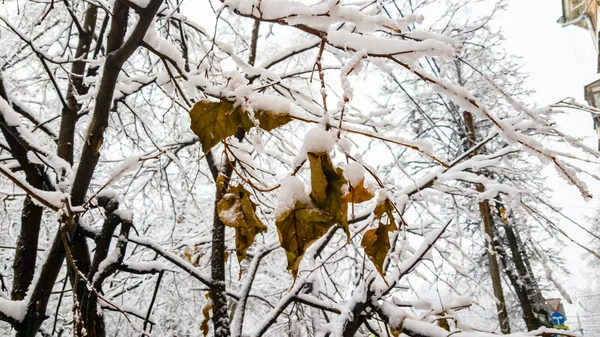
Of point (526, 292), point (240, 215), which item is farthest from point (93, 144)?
point (526, 292)

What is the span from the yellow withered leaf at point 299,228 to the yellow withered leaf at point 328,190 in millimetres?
11

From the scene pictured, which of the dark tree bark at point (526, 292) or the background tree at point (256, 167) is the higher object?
the dark tree bark at point (526, 292)

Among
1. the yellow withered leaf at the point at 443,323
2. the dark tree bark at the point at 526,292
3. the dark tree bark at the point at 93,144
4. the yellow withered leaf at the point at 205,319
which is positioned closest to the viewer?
the dark tree bark at the point at 93,144

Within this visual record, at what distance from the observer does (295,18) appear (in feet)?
1.99

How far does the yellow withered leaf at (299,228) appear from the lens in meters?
0.54

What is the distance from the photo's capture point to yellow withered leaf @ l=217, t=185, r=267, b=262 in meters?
0.69

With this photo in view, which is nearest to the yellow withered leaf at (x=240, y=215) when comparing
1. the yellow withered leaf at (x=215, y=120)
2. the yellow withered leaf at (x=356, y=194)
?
the yellow withered leaf at (x=215, y=120)

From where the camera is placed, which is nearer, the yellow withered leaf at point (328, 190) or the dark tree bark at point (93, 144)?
the yellow withered leaf at point (328, 190)

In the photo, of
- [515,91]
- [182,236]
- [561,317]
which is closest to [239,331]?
[182,236]

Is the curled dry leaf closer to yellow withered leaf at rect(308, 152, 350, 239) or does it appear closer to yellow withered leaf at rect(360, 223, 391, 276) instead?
yellow withered leaf at rect(360, 223, 391, 276)

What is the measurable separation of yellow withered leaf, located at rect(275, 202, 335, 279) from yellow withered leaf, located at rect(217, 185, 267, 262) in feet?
0.50

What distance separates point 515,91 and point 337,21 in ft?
36.1

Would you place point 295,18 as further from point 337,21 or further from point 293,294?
point 293,294

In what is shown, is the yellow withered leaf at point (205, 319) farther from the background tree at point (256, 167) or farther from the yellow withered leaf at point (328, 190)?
the yellow withered leaf at point (328, 190)
